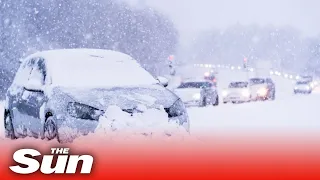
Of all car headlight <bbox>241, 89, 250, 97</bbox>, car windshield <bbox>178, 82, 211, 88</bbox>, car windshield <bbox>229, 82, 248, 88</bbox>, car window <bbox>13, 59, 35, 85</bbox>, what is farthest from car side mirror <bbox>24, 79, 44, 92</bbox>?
car windshield <bbox>229, 82, 248, 88</bbox>

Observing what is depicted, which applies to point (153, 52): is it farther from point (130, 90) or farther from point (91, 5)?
point (130, 90)

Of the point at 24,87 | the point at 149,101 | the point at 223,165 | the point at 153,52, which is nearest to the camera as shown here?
the point at 223,165

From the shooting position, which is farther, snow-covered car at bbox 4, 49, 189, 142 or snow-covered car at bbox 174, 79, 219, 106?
snow-covered car at bbox 174, 79, 219, 106

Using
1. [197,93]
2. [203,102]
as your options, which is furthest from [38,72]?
[203,102]

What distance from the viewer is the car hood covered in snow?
22.4ft

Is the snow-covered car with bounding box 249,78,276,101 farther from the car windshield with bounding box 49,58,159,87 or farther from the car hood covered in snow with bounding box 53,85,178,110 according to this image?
the car hood covered in snow with bounding box 53,85,178,110

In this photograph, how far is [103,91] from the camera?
7082mm

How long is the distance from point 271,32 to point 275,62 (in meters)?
12.2

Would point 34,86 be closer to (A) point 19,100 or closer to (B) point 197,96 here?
(A) point 19,100

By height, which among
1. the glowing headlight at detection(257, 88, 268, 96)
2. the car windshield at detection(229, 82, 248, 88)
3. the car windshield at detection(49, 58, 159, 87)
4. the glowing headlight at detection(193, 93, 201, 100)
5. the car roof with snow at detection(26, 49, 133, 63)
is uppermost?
the car windshield at detection(229, 82, 248, 88)

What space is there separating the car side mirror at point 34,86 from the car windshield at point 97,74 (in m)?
0.19

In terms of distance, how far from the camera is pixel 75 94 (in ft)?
22.8

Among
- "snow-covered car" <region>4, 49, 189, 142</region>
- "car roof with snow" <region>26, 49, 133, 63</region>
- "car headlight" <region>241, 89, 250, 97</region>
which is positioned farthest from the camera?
"car headlight" <region>241, 89, 250, 97</region>

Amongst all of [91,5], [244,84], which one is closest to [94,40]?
[91,5]
